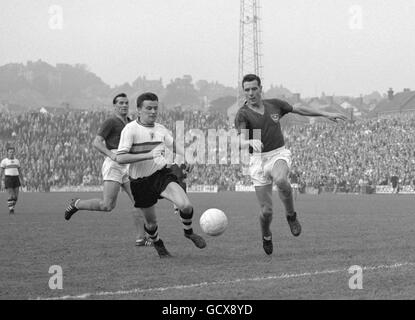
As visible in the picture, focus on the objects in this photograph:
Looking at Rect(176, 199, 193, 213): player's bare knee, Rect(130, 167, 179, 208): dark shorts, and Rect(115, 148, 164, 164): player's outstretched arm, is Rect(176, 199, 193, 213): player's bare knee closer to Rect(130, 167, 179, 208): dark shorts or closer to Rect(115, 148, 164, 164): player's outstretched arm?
Rect(130, 167, 179, 208): dark shorts

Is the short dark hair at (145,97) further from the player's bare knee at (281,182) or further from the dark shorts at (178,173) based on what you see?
the player's bare knee at (281,182)

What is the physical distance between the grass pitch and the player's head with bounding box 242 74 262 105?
232 cm

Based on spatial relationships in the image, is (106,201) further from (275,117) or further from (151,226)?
(275,117)

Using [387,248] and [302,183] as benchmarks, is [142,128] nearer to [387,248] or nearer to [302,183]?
[387,248]

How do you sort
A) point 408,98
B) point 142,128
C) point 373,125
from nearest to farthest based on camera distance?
point 142,128
point 373,125
point 408,98

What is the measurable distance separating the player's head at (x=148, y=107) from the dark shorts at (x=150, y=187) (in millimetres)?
777

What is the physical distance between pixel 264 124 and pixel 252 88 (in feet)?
1.87

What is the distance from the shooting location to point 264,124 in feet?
38.0

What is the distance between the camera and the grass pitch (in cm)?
788

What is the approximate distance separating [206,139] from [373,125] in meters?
14.8
